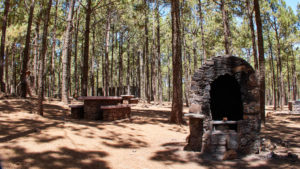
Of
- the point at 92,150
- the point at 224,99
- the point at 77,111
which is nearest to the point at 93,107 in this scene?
the point at 77,111

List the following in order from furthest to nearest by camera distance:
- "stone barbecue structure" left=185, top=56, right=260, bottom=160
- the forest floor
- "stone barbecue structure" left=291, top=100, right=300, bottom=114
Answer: "stone barbecue structure" left=291, top=100, right=300, bottom=114, "stone barbecue structure" left=185, top=56, right=260, bottom=160, the forest floor

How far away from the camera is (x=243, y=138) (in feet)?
18.9

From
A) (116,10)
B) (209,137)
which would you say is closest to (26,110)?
(209,137)

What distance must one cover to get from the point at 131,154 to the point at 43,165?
225 centimetres

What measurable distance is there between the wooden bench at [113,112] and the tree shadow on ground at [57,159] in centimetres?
431

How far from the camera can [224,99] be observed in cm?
818

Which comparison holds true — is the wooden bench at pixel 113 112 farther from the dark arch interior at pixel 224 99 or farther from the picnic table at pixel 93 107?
the dark arch interior at pixel 224 99

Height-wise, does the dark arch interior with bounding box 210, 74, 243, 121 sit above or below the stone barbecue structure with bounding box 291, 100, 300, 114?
above

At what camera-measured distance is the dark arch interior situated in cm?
762

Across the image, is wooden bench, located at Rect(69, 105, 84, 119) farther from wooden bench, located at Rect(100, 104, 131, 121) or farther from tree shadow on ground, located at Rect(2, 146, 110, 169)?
tree shadow on ground, located at Rect(2, 146, 110, 169)

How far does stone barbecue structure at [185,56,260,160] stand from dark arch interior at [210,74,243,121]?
57.3 inches

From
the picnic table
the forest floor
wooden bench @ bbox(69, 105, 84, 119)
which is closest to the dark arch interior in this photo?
the forest floor

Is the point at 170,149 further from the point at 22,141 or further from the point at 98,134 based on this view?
the point at 22,141

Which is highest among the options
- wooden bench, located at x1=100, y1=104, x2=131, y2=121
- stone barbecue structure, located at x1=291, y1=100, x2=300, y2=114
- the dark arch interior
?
the dark arch interior
